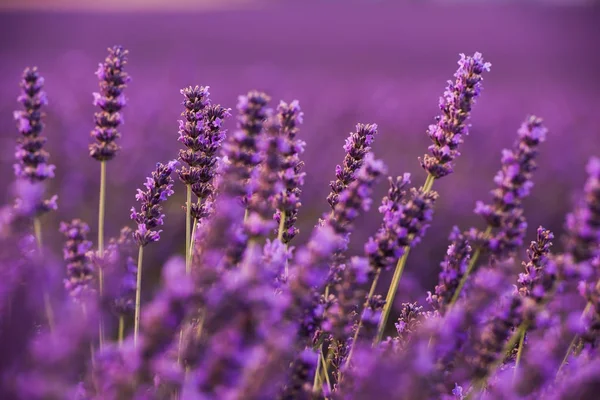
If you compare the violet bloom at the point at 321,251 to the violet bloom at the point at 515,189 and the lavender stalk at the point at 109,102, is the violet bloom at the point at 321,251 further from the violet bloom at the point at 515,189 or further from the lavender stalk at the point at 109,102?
the lavender stalk at the point at 109,102

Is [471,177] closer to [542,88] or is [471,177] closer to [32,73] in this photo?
[32,73]

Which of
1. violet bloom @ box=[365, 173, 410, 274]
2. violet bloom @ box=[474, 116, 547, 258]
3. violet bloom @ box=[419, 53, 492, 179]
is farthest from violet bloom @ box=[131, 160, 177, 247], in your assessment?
violet bloom @ box=[474, 116, 547, 258]

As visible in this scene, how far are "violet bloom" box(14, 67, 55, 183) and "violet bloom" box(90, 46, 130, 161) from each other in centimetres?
15

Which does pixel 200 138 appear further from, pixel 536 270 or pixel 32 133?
pixel 536 270

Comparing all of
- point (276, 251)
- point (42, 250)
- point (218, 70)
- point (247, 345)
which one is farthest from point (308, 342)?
point (218, 70)

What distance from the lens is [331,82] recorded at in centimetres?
1392

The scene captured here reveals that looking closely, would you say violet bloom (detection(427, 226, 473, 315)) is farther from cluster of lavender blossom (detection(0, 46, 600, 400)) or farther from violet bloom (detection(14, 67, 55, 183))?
violet bloom (detection(14, 67, 55, 183))

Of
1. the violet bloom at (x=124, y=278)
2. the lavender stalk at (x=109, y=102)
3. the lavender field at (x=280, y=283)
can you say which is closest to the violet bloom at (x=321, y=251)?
the lavender field at (x=280, y=283)

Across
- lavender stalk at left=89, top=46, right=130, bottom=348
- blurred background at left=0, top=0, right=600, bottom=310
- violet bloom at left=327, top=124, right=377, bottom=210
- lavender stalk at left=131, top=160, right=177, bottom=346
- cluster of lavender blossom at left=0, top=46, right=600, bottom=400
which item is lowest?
cluster of lavender blossom at left=0, top=46, right=600, bottom=400

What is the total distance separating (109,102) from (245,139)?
59 cm

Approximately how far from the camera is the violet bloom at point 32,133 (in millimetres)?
1553

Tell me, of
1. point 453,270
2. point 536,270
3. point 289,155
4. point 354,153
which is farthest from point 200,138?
point 536,270

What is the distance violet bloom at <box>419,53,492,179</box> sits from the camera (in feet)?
5.25

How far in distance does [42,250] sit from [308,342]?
675 millimetres
